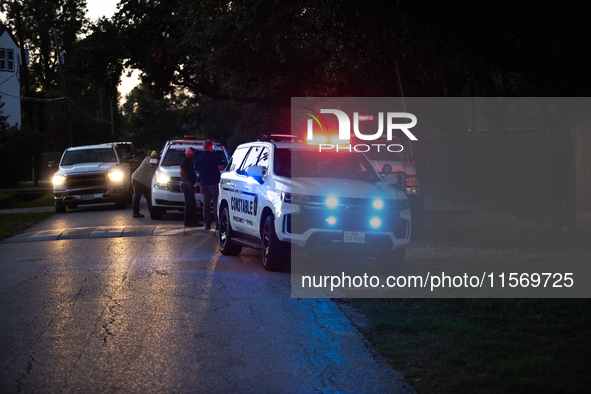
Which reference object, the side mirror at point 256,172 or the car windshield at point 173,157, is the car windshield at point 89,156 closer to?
the car windshield at point 173,157

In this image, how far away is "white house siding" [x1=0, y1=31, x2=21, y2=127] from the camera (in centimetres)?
5491

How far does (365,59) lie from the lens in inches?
589

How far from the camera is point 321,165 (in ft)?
38.5

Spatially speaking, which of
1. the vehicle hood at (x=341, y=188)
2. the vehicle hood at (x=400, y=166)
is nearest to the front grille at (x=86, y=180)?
the vehicle hood at (x=400, y=166)

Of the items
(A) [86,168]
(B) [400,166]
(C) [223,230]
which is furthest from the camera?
(A) [86,168]

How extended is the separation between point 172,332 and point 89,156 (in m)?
19.0

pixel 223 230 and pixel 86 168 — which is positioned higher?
pixel 86 168

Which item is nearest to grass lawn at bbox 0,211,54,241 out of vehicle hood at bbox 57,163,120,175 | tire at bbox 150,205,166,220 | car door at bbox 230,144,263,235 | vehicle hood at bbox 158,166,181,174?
vehicle hood at bbox 57,163,120,175

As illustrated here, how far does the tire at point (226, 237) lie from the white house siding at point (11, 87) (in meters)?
46.2

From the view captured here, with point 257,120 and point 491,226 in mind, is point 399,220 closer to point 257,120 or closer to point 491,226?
point 491,226

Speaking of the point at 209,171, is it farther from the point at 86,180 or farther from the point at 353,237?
the point at 86,180

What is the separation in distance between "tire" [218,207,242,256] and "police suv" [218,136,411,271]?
62 cm

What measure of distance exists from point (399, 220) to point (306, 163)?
6.48ft

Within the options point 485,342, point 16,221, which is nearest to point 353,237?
point 485,342
